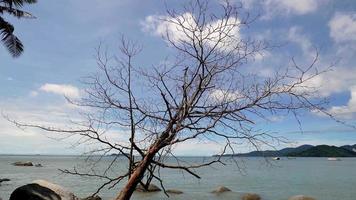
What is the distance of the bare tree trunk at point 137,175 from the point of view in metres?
Result: 7.62

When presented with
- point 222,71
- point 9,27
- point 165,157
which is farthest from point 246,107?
point 9,27

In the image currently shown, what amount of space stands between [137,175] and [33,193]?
16.3 ft

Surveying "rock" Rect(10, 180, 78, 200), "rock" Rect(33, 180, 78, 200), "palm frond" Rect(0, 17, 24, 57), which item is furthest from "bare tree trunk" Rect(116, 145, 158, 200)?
"palm frond" Rect(0, 17, 24, 57)

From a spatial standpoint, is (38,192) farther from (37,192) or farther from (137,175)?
(137,175)

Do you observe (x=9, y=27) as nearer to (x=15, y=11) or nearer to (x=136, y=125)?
(x=15, y=11)

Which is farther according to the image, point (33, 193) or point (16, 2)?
point (16, 2)

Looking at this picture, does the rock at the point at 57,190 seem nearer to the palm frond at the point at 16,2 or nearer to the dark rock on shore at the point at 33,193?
the dark rock on shore at the point at 33,193

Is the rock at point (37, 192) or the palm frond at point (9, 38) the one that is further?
the palm frond at point (9, 38)

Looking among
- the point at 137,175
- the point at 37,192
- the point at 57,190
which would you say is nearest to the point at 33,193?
the point at 37,192

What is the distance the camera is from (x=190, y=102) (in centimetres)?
784

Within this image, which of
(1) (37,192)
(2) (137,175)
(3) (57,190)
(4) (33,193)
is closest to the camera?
(2) (137,175)

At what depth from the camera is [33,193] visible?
11.5 metres

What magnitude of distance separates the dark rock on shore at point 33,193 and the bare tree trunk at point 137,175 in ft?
15.0

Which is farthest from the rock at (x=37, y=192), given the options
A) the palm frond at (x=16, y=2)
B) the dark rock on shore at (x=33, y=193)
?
the palm frond at (x=16, y=2)
